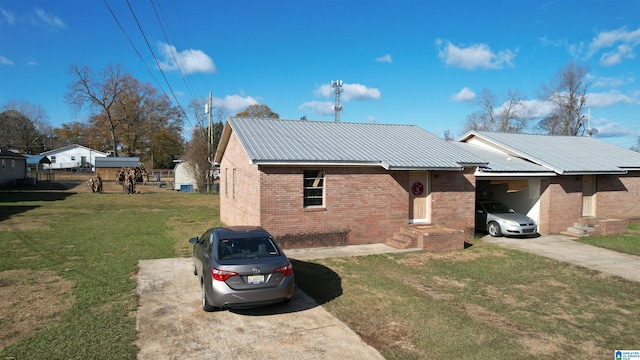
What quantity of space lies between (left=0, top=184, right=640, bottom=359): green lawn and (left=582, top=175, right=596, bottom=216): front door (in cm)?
835

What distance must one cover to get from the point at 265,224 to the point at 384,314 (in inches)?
247

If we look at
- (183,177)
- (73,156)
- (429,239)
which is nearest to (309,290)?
(429,239)

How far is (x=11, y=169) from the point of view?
3994 cm

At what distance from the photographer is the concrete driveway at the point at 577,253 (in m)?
11.6

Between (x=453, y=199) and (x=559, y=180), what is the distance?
19.3 ft

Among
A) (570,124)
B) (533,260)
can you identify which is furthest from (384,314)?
(570,124)

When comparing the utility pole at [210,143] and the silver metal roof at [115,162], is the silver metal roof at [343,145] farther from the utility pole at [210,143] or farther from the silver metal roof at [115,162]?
the silver metal roof at [115,162]

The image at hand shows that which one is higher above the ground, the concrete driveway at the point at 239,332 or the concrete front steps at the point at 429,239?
the concrete front steps at the point at 429,239

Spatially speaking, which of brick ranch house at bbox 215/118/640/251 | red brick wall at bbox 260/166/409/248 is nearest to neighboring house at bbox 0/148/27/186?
brick ranch house at bbox 215/118/640/251

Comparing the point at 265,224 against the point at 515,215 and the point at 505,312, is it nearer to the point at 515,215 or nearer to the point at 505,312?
the point at 505,312

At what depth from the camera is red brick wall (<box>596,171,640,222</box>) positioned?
1988 cm

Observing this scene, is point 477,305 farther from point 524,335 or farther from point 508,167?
point 508,167

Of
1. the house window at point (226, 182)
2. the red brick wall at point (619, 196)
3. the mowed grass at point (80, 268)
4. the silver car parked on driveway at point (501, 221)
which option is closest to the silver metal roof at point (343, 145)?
the house window at point (226, 182)

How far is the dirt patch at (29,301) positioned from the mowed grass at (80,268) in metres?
0.02
